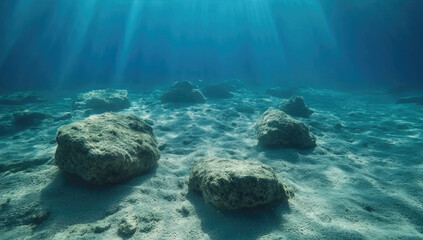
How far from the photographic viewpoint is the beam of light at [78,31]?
107 ft

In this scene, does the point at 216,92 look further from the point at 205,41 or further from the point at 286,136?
the point at 205,41

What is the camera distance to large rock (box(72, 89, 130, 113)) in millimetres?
11188

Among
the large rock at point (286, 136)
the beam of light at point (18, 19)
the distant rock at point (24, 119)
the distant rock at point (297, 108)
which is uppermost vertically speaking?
the beam of light at point (18, 19)

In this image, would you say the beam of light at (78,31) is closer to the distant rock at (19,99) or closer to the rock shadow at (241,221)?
the distant rock at (19,99)

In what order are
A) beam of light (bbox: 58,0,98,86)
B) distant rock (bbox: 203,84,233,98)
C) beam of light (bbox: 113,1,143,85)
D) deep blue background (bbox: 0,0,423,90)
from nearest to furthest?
distant rock (bbox: 203,84,233,98) → deep blue background (bbox: 0,0,423,90) → beam of light (bbox: 58,0,98,86) → beam of light (bbox: 113,1,143,85)

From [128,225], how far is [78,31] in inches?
1687

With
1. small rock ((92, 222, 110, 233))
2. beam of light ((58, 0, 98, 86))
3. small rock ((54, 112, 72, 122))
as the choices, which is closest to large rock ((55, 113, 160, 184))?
small rock ((92, 222, 110, 233))

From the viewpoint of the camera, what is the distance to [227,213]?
10.7 feet

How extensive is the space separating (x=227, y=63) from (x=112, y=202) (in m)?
49.2

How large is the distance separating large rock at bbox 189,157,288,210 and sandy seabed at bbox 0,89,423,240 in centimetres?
Answer: 21

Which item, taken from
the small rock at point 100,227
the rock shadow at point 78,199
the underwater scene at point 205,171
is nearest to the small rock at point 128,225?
the underwater scene at point 205,171

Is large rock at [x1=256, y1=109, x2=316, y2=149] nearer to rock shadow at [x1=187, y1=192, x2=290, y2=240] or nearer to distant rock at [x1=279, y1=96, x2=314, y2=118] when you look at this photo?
rock shadow at [x1=187, y1=192, x2=290, y2=240]

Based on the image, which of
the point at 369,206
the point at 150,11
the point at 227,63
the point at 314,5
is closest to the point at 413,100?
the point at 369,206

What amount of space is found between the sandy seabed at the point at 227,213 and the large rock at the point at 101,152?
0.93ft
